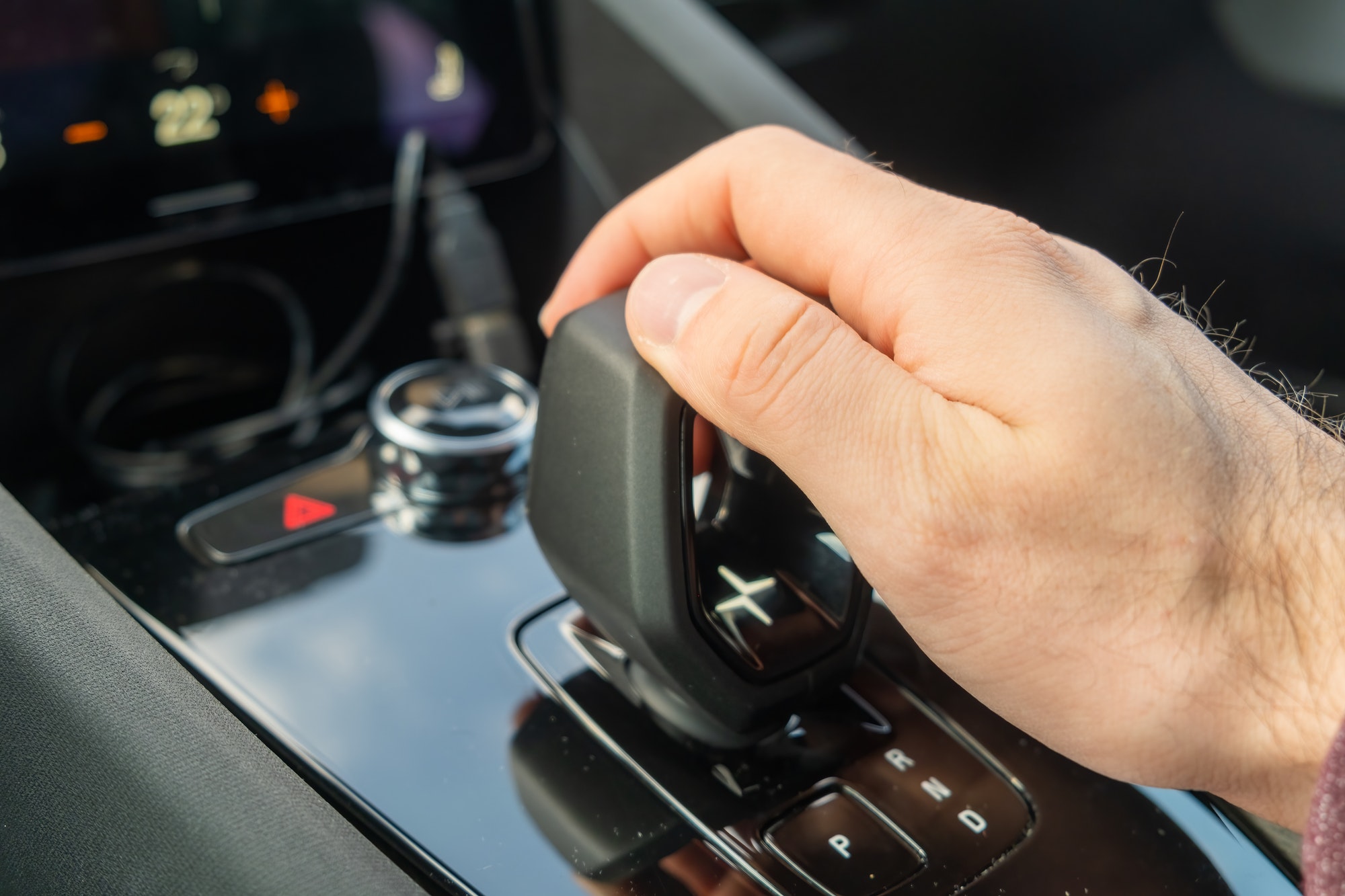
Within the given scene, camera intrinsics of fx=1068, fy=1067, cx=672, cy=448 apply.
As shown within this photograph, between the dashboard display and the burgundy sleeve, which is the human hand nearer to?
the burgundy sleeve

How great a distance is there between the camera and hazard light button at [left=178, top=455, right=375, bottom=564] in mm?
471

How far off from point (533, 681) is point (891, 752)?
140 mm

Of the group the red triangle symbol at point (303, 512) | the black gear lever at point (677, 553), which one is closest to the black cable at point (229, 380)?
the red triangle symbol at point (303, 512)

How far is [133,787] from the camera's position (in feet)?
0.93

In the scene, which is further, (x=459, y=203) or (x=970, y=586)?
(x=459, y=203)

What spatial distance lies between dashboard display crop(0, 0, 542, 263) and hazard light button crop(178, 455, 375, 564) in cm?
23

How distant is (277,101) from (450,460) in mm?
296

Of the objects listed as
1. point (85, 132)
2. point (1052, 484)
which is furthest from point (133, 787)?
point (85, 132)

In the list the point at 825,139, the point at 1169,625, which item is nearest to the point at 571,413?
the point at 1169,625

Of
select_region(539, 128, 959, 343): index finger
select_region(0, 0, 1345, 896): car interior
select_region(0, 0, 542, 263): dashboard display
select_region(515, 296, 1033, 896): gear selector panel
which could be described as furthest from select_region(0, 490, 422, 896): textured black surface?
select_region(0, 0, 542, 263): dashboard display

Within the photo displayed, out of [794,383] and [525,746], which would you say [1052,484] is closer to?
[794,383]

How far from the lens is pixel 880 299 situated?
367 millimetres

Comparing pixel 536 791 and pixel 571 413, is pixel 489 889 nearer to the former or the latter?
pixel 536 791

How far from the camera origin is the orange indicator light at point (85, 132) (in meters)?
0.59
